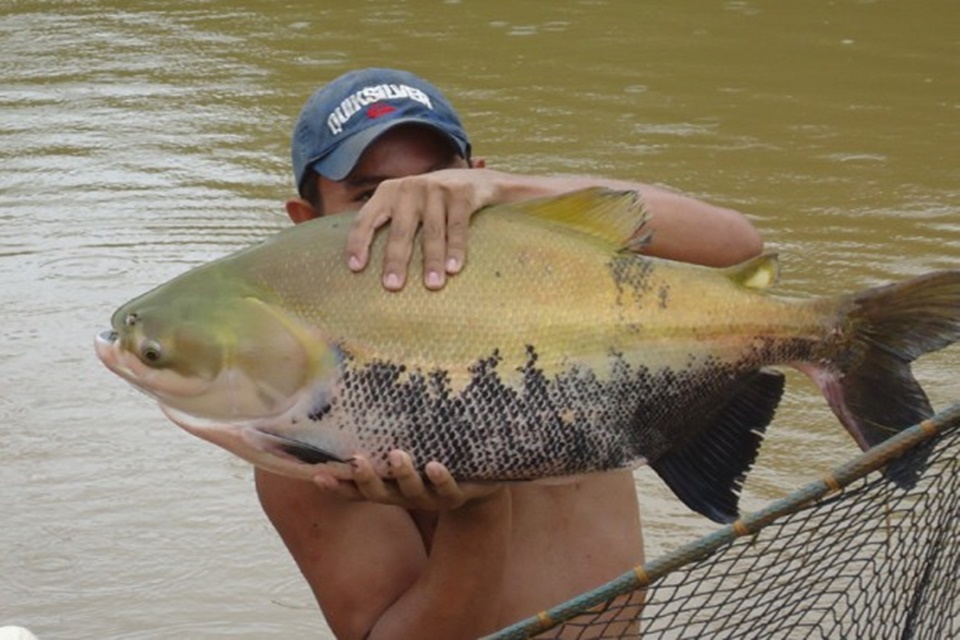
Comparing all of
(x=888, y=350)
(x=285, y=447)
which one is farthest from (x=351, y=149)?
(x=888, y=350)

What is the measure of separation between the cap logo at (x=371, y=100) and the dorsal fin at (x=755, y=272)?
89cm

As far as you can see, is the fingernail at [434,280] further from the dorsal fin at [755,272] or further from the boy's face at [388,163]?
the boy's face at [388,163]

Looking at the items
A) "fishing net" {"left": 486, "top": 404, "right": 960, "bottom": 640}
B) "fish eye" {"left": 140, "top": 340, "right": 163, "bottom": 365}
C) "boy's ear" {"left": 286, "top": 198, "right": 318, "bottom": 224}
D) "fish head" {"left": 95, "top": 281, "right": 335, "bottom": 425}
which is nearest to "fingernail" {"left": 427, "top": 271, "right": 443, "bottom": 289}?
"fish head" {"left": 95, "top": 281, "right": 335, "bottom": 425}

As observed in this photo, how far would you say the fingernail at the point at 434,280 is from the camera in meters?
2.66

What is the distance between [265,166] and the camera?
9891 mm

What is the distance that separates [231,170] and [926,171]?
391 cm

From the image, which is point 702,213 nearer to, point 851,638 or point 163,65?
point 851,638

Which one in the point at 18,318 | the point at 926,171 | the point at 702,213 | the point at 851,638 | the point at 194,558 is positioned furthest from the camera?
the point at 926,171

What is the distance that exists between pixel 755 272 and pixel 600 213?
0.27 m

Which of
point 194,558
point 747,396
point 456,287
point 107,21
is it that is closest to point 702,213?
point 747,396

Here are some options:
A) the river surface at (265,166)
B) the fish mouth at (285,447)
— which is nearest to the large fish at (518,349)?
the fish mouth at (285,447)

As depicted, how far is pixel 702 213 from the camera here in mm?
3355

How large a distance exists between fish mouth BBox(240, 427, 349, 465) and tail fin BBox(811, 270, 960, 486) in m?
0.81

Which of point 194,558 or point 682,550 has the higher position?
point 682,550
